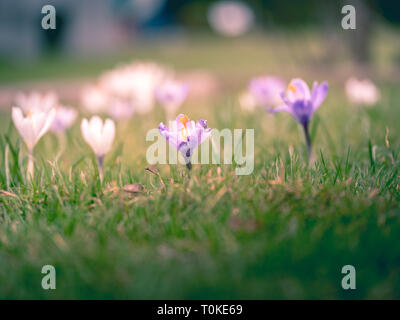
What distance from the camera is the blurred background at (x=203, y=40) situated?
7784 millimetres

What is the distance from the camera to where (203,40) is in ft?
85.3

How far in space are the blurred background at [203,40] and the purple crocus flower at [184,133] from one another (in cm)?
499

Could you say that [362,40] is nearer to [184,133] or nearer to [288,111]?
[288,111]

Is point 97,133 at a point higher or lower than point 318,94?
lower

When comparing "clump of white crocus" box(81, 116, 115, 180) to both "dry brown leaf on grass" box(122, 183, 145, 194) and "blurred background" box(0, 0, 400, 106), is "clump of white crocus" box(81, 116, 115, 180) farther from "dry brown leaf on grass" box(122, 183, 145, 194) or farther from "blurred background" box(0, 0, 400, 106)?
"blurred background" box(0, 0, 400, 106)

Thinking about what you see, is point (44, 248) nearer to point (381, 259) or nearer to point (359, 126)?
point (381, 259)

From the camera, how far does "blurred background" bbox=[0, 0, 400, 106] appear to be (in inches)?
306

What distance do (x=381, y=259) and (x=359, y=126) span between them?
6.95 ft

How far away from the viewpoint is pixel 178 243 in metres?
1.55

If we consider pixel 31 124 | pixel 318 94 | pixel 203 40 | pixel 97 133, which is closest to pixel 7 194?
pixel 31 124

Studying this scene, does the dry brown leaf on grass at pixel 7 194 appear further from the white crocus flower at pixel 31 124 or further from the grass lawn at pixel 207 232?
the white crocus flower at pixel 31 124

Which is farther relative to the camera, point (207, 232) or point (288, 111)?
point (288, 111)

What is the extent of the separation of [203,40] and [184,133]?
25023mm
